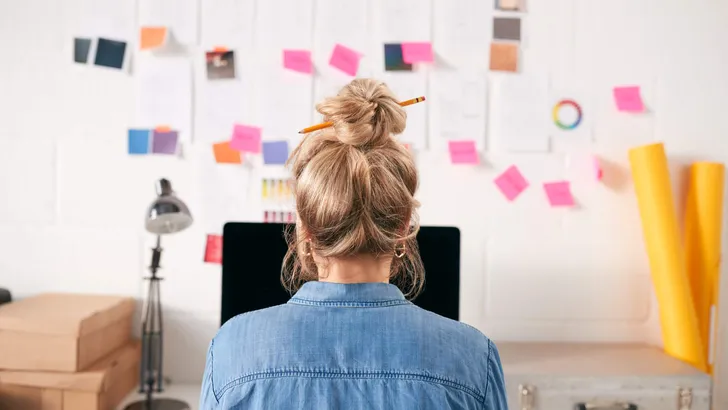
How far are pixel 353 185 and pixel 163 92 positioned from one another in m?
1.35

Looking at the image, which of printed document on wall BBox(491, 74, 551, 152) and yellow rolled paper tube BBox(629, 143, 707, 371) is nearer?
yellow rolled paper tube BBox(629, 143, 707, 371)

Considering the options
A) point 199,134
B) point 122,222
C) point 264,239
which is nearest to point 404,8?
point 199,134

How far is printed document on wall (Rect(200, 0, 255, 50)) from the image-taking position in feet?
6.91

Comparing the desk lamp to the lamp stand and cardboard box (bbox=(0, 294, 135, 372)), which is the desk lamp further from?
cardboard box (bbox=(0, 294, 135, 372))

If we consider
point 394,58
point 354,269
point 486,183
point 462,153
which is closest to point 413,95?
point 394,58

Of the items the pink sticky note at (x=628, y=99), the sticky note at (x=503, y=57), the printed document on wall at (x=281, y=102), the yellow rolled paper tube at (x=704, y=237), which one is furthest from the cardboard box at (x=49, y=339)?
the yellow rolled paper tube at (x=704, y=237)

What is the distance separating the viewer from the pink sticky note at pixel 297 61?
82.7 inches

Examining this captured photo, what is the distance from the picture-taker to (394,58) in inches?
83.5

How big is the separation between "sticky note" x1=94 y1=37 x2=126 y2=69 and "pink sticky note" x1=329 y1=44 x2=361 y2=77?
0.64 metres

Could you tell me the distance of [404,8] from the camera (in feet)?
6.99

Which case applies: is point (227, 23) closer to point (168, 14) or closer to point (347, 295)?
point (168, 14)

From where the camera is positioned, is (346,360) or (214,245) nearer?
(346,360)

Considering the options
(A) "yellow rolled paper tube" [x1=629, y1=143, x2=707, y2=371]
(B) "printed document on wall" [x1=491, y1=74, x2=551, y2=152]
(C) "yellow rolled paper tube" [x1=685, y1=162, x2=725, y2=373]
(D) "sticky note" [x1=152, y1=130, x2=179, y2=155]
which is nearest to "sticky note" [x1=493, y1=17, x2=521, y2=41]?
(B) "printed document on wall" [x1=491, y1=74, x2=551, y2=152]

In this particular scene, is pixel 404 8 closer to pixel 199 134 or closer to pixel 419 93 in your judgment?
pixel 419 93
